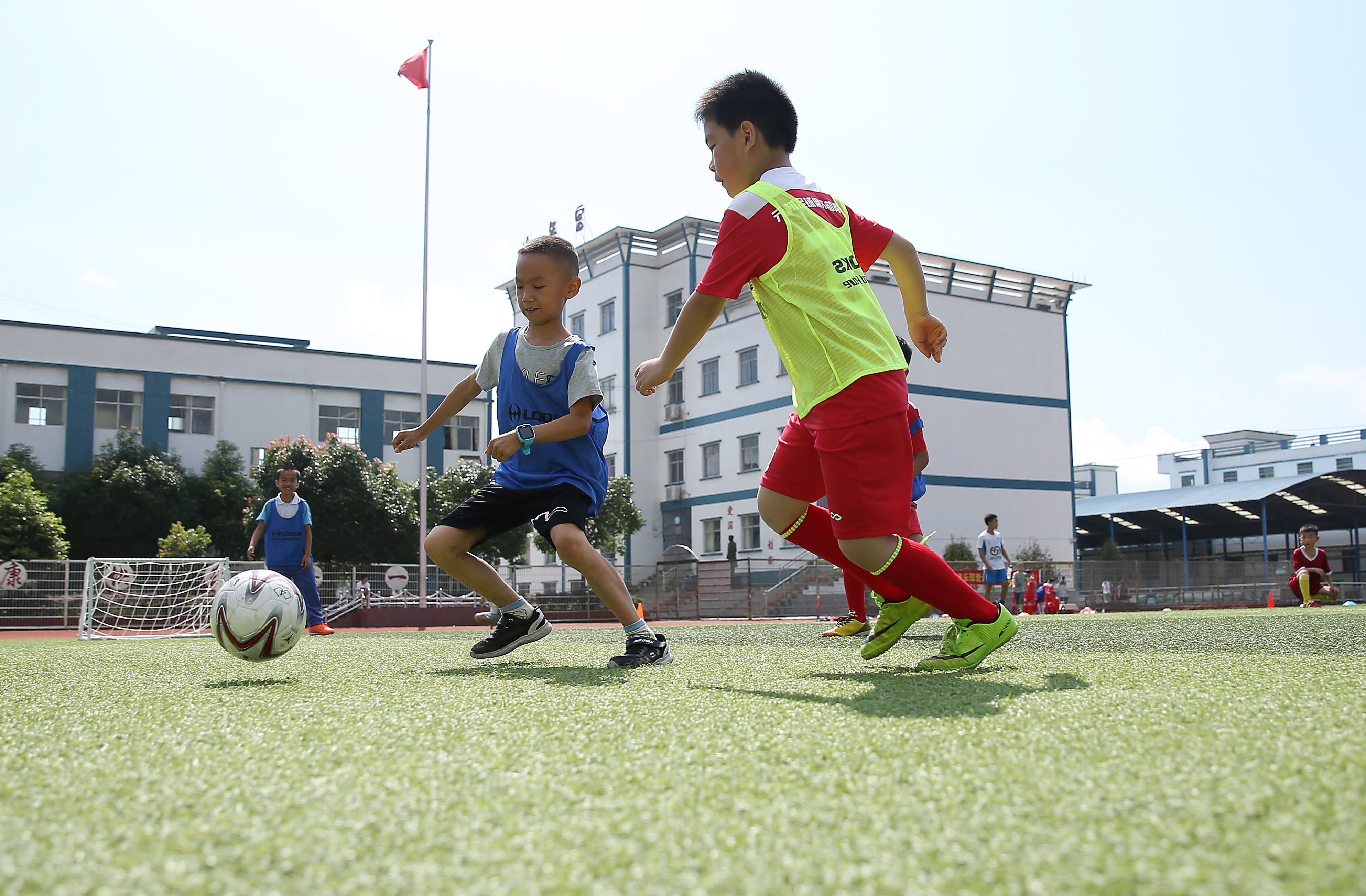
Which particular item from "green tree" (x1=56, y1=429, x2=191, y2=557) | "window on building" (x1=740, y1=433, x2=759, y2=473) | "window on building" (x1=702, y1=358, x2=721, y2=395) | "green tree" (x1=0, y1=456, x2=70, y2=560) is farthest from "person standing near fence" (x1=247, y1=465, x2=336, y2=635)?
"window on building" (x1=702, y1=358, x2=721, y2=395)

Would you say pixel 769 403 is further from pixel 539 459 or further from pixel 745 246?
pixel 745 246

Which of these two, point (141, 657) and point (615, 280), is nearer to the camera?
point (141, 657)

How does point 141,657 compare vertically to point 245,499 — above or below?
below

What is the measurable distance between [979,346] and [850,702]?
130ft

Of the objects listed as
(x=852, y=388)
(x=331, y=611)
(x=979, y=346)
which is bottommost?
(x=331, y=611)

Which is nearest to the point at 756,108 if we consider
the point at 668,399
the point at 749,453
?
the point at 749,453

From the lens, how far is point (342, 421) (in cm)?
3891

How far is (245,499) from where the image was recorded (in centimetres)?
3428

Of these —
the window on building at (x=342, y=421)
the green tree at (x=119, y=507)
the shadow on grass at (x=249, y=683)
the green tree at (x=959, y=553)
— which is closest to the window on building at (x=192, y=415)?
the green tree at (x=119, y=507)

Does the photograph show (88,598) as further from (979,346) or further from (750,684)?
(979,346)

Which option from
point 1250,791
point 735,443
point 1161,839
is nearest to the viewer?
point 1161,839

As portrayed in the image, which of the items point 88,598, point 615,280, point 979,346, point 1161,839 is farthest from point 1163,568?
point 1161,839

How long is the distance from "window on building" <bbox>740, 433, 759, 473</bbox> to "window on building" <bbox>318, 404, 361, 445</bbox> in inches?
590

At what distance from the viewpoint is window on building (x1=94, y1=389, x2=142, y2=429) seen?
3569cm
